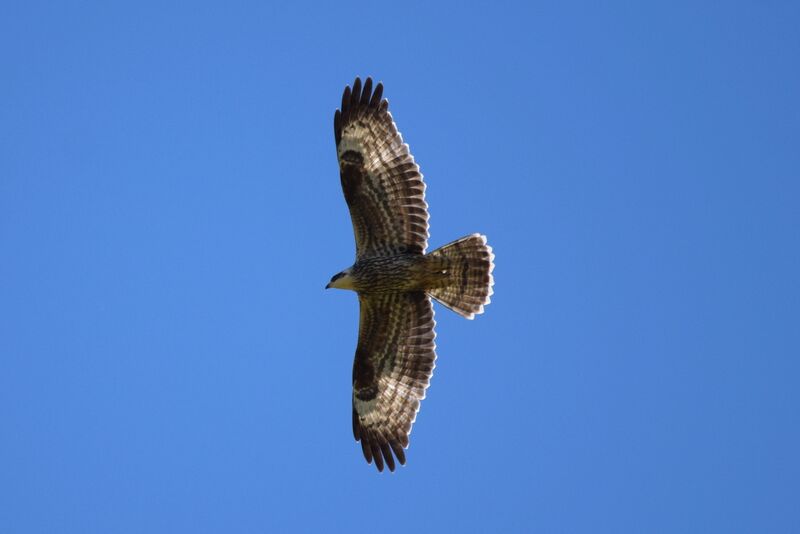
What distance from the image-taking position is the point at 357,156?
12.9 m

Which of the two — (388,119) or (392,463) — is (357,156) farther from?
(392,463)

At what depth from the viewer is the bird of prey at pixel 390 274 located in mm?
12891

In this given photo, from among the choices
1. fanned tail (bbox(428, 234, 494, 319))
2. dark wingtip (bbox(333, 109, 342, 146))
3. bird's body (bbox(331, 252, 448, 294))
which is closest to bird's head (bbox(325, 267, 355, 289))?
bird's body (bbox(331, 252, 448, 294))

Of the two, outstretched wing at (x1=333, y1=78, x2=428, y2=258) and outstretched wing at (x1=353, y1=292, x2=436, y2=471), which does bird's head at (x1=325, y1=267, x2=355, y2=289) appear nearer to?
outstretched wing at (x1=353, y1=292, x2=436, y2=471)

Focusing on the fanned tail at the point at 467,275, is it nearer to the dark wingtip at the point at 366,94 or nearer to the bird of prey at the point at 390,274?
the bird of prey at the point at 390,274

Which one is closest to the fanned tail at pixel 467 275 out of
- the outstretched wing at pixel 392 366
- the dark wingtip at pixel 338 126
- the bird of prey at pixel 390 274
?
the bird of prey at pixel 390 274

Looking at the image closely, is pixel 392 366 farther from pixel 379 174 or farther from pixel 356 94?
pixel 356 94

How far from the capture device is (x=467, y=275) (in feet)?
43.3

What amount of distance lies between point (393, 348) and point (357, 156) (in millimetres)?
2038

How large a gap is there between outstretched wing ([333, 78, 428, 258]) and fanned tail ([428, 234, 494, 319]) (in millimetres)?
320

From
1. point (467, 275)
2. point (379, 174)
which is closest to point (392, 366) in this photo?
point (467, 275)

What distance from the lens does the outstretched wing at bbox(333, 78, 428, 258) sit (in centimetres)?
1286

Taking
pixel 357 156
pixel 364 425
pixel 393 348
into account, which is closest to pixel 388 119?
pixel 357 156

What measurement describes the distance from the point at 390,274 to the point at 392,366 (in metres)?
1.10
